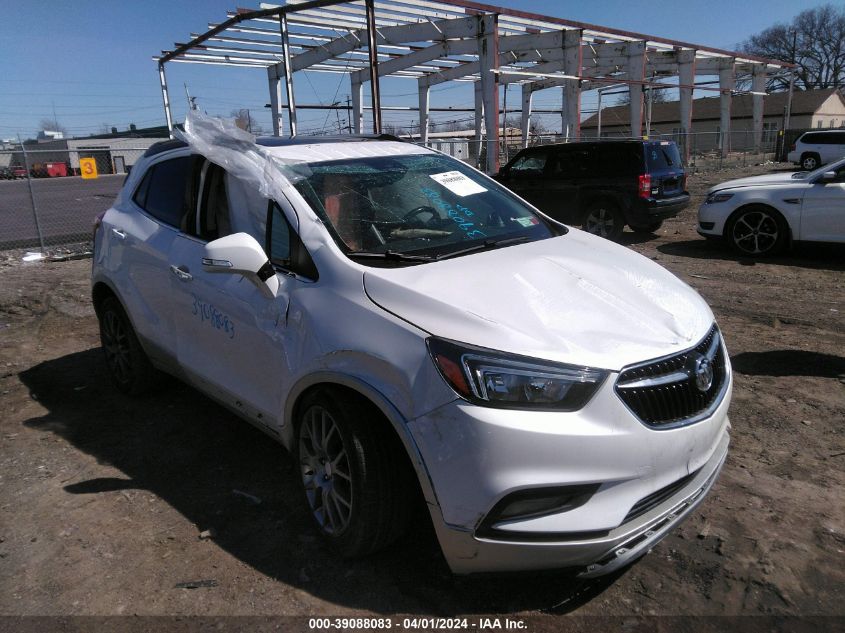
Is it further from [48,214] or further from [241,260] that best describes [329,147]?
[48,214]

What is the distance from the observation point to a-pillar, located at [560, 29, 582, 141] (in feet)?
62.4

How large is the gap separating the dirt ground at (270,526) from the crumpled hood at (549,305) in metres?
0.84

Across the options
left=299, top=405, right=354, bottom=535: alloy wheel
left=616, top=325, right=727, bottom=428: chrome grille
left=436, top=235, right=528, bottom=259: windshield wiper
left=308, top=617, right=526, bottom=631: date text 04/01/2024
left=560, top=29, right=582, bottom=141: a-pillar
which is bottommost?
left=308, top=617, right=526, bottom=631: date text 04/01/2024

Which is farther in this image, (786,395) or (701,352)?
(786,395)

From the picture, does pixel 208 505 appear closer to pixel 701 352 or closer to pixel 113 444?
pixel 113 444

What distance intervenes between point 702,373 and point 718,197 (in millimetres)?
7795

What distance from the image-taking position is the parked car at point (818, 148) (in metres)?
27.3

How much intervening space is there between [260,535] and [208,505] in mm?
433

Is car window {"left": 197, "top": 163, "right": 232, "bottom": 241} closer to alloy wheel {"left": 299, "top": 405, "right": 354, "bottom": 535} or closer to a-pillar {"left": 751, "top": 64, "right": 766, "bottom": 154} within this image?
alloy wheel {"left": 299, "top": 405, "right": 354, "bottom": 535}

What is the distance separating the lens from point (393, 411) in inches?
89.4

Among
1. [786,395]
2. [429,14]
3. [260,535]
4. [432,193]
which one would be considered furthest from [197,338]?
[429,14]

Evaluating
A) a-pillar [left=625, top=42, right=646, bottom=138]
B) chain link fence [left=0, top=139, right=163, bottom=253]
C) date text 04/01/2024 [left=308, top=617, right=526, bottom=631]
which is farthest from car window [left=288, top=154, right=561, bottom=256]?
a-pillar [left=625, top=42, right=646, bottom=138]

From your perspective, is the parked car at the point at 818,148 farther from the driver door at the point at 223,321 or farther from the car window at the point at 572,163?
the driver door at the point at 223,321

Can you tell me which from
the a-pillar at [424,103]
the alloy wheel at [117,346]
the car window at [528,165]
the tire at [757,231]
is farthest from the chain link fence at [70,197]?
the tire at [757,231]
